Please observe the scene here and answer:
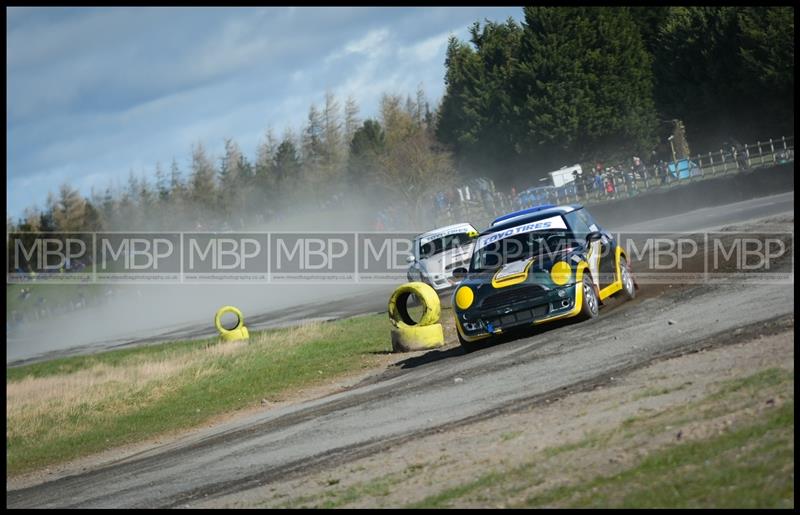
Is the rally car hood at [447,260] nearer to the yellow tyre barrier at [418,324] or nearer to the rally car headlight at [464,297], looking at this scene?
the yellow tyre barrier at [418,324]

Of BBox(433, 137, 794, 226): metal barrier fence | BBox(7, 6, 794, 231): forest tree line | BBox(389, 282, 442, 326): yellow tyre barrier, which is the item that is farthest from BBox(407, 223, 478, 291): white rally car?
BBox(7, 6, 794, 231): forest tree line

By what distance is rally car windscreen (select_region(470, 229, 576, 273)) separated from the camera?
14680mm

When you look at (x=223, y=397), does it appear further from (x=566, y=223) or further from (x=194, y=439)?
(x=566, y=223)

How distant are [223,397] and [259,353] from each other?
437cm

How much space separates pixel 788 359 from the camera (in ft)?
28.7

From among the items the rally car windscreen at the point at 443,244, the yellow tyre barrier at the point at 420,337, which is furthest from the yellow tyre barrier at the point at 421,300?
the rally car windscreen at the point at 443,244

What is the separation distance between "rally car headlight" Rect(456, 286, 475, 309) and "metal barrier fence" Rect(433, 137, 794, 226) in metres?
28.2

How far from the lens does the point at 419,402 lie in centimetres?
1120

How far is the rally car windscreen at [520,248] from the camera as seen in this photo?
14680 millimetres

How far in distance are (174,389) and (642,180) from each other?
31.4 metres

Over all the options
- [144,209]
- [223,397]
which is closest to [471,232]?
[223,397]

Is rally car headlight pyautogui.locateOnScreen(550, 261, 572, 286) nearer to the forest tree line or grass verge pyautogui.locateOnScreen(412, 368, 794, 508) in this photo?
grass verge pyautogui.locateOnScreen(412, 368, 794, 508)

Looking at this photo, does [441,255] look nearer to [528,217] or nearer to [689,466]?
[528,217]

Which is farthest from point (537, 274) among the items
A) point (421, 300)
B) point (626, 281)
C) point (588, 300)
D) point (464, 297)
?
point (421, 300)
